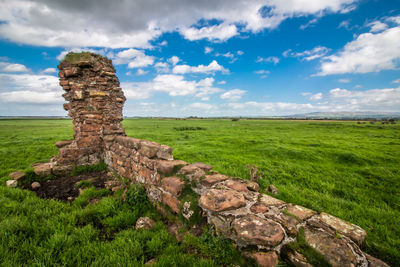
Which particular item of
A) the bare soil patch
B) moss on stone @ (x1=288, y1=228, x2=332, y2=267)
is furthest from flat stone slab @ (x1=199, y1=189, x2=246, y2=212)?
the bare soil patch

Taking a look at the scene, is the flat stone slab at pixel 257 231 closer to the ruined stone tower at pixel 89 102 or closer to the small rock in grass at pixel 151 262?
the small rock in grass at pixel 151 262

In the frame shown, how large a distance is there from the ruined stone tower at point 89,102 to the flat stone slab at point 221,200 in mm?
5480

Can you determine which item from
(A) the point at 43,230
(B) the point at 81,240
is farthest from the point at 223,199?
(A) the point at 43,230

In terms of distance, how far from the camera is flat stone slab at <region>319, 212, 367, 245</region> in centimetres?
205

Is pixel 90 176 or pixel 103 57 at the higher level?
pixel 103 57

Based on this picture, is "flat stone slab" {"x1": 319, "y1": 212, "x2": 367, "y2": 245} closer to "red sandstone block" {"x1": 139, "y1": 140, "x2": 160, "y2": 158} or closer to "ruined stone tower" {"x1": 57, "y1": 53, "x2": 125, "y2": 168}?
"red sandstone block" {"x1": 139, "y1": 140, "x2": 160, "y2": 158}

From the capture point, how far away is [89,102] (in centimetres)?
661

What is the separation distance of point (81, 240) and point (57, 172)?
4664 mm

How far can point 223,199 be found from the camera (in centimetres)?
270

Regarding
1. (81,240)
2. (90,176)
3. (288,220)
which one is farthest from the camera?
(90,176)

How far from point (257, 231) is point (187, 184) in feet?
5.48

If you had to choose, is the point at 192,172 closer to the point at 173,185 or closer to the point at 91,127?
the point at 173,185

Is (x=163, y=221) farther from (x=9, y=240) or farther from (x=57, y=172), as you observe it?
(x=57, y=172)

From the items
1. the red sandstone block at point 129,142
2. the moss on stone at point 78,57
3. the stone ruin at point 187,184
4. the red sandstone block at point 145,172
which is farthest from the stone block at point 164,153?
the moss on stone at point 78,57
